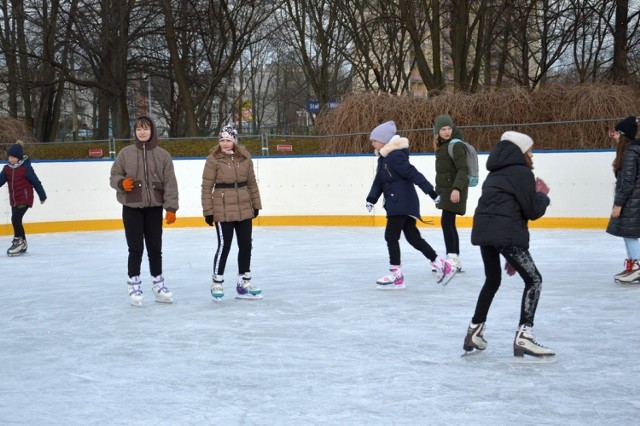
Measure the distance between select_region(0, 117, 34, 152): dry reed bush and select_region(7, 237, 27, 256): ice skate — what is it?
6.63m

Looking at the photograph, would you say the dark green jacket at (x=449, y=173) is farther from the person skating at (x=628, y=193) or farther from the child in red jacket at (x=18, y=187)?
the child in red jacket at (x=18, y=187)

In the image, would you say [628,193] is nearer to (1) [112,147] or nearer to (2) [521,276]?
(2) [521,276]

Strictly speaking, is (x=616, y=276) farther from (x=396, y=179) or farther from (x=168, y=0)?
(x=168, y=0)

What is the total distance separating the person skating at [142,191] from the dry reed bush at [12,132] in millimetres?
11528

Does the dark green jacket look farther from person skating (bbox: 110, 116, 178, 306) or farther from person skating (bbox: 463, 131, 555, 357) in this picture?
person skating (bbox: 463, 131, 555, 357)

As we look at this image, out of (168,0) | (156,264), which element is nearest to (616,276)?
(156,264)

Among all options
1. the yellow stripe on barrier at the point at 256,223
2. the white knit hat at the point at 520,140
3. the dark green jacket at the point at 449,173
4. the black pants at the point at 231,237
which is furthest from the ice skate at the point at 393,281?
the yellow stripe on barrier at the point at 256,223

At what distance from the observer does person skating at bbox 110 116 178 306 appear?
7.41m

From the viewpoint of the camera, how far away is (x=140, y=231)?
7.55 meters

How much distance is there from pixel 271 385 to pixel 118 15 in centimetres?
2286

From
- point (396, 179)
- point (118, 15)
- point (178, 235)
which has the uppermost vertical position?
point (118, 15)

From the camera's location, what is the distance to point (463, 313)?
6.95 m

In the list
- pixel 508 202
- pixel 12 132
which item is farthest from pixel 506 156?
pixel 12 132

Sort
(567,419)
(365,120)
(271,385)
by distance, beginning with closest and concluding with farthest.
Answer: (567,419) → (271,385) → (365,120)
